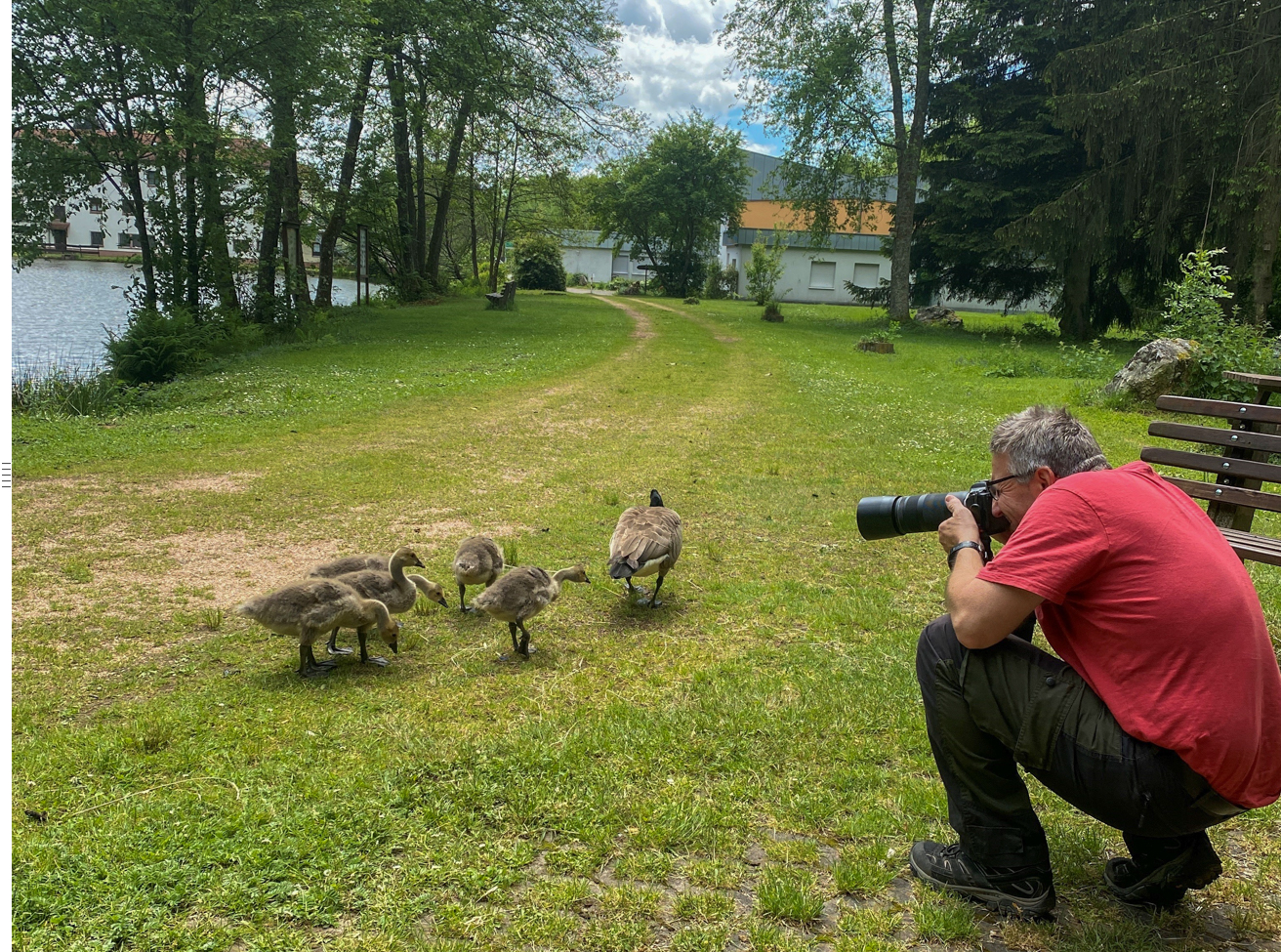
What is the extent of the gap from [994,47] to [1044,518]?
35.3m

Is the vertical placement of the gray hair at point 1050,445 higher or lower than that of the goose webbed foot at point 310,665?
higher

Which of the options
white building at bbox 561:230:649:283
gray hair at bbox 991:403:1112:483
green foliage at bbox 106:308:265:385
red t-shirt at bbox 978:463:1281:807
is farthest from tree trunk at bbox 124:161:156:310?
white building at bbox 561:230:649:283

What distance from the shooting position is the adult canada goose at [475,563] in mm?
6086

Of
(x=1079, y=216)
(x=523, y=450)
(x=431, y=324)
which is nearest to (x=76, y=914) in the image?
(x=523, y=450)

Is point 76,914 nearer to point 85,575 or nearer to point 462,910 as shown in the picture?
point 462,910

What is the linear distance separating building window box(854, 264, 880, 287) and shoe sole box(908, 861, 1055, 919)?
2484 inches

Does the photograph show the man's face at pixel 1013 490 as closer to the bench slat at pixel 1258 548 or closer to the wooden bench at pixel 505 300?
the bench slat at pixel 1258 548

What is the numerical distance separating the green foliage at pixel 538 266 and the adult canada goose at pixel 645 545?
52643 millimetres

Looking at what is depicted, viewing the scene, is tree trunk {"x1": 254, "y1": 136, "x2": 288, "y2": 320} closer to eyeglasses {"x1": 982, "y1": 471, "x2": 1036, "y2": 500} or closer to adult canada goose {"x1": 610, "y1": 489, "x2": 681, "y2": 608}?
adult canada goose {"x1": 610, "y1": 489, "x2": 681, "y2": 608}

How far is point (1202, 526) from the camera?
2.90 metres

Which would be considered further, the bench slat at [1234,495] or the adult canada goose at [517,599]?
the adult canada goose at [517,599]

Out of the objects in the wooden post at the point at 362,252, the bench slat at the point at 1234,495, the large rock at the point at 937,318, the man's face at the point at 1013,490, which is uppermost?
the wooden post at the point at 362,252

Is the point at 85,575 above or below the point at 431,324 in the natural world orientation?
below

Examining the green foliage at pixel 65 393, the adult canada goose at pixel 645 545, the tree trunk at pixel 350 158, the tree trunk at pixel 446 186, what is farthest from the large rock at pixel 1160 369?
the tree trunk at pixel 446 186
